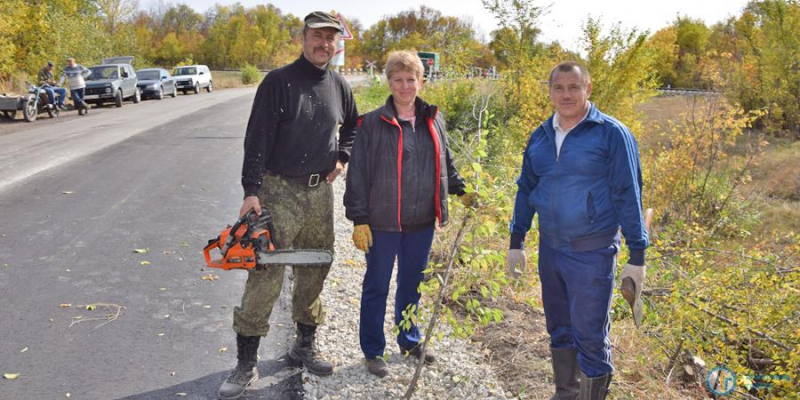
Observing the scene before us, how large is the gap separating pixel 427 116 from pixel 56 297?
3.36 metres

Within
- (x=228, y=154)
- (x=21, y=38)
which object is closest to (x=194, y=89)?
(x=21, y=38)

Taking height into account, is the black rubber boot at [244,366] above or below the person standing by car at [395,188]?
below

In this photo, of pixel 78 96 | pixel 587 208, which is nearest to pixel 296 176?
pixel 587 208

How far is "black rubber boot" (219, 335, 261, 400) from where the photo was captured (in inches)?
134

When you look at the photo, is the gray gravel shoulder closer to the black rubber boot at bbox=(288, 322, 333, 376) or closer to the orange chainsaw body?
the black rubber boot at bbox=(288, 322, 333, 376)

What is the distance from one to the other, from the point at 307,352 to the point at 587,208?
193 cm

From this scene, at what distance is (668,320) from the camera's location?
4.27m

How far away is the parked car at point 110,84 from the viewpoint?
69.4 ft

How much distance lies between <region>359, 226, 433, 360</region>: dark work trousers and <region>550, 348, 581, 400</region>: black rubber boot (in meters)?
0.91

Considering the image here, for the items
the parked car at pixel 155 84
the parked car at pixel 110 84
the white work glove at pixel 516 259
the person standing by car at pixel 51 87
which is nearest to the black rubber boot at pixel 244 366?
the white work glove at pixel 516 259

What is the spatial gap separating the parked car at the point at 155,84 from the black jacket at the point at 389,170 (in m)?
25.0

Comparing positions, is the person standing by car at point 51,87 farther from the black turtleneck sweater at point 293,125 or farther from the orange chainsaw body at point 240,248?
Result: the orange chainsaw body at point 240,248

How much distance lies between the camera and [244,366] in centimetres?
347

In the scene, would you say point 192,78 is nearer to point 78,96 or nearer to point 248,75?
point 248,75
